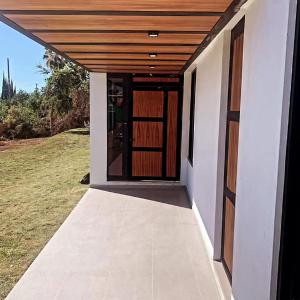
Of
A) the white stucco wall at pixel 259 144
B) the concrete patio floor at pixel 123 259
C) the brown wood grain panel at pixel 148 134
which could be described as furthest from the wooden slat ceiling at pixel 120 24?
the brown wood grain panel at pixel 148 134

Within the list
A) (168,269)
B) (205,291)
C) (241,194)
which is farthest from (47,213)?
(241,194)

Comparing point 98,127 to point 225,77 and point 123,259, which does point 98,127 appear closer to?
point 123,259

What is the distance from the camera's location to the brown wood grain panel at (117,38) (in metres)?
3.58

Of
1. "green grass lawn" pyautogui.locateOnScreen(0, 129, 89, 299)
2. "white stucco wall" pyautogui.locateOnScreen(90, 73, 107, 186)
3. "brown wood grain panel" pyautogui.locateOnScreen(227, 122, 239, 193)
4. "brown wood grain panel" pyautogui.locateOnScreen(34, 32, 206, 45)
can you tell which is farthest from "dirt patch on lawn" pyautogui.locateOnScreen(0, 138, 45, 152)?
"brown wood grain panel" pyautogui.locateOnScreen(227, 122, 239, 193)

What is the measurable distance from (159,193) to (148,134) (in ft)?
4.43

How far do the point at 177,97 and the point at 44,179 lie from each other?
384 centimetres

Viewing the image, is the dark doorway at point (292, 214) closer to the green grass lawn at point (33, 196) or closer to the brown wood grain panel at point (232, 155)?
the brown wood grain panel at point (232, 155)

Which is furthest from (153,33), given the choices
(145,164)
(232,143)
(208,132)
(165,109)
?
(145,164)

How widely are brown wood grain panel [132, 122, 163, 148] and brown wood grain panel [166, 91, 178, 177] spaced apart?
191mm

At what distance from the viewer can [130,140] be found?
7766 mm

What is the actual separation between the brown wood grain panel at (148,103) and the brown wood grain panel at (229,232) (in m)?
4.27

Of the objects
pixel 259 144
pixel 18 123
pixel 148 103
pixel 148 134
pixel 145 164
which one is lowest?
pixel 145 164

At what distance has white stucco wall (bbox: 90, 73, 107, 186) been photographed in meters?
7.46

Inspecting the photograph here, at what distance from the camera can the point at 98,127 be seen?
24.8ft
